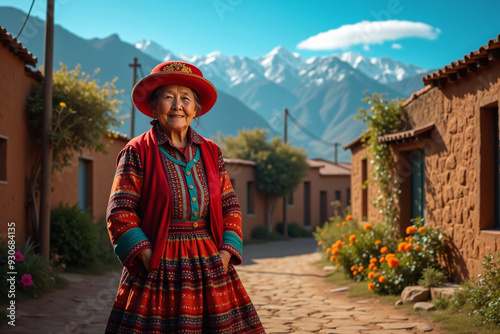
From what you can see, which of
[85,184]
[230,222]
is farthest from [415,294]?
[85,184]

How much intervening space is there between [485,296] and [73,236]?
6539mm

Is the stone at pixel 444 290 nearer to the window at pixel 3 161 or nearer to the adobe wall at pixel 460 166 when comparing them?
the adobe wall at pixel 460 166

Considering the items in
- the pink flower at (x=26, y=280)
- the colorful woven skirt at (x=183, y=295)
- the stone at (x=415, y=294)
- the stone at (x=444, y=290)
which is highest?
the colorful woven skirt at (x=183, y=295)

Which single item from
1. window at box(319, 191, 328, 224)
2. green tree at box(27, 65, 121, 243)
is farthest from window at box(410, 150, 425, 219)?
window at box(319, 191, 328, 224)

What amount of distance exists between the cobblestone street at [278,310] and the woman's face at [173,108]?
3.09 metres

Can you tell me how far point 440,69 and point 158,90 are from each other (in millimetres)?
5146

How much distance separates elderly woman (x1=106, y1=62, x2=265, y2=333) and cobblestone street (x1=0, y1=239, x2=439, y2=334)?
8.97 ft

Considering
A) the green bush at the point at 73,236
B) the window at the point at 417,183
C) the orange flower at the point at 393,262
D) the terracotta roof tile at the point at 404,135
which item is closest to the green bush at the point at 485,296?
the orange flower at the point at 393,262

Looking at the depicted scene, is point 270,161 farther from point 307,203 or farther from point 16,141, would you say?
point 16,141

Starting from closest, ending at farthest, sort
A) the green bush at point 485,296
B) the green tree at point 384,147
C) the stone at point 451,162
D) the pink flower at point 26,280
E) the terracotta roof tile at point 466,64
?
the green bush at point 485,296
the terracotta roof tile at point 466,64
the pink flower at point 26,280
the stone at point 451,162
the green tree at point 384,147

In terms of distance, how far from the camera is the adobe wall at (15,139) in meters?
7.21

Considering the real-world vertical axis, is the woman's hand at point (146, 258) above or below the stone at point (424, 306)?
above

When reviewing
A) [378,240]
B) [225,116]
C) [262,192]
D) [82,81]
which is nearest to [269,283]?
[378,240]

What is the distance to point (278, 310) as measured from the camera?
21.5ft
